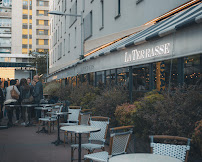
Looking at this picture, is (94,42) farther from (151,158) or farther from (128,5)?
(151,158)

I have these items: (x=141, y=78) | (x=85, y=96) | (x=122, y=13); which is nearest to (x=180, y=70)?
(x=141, y=78)

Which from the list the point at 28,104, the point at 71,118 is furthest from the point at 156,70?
the point at 28,104

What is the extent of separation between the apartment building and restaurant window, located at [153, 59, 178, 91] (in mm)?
73443

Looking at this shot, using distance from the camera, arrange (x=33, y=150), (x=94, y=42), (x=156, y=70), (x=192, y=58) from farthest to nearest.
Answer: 1. (x=94, y=42)
2. (x=156, y=70)
3. (x=33, y=150)
4. (x=192, y=58)

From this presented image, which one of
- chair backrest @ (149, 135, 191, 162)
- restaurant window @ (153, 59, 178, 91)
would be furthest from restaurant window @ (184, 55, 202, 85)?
chair backrest @ (149, 135, 191, 162)

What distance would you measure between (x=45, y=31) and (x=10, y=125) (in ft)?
232

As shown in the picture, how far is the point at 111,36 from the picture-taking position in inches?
458

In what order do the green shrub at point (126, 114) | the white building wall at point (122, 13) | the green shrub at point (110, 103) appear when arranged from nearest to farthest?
the green shrub at point (126, 114) < the green shrub at point (110, 103) < the white building wall at point (122, 13)

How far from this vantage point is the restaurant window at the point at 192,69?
6785 mm

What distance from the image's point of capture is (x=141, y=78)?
402 inches

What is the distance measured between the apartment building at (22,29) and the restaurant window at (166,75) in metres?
73.4

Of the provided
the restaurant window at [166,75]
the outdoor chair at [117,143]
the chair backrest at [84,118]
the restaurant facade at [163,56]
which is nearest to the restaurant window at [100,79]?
the restaurant facade at [163,56]

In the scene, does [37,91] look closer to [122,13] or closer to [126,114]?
[122,13]

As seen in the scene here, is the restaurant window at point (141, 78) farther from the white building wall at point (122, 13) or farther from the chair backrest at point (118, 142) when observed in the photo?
the chair backrest at point (118, 142)
